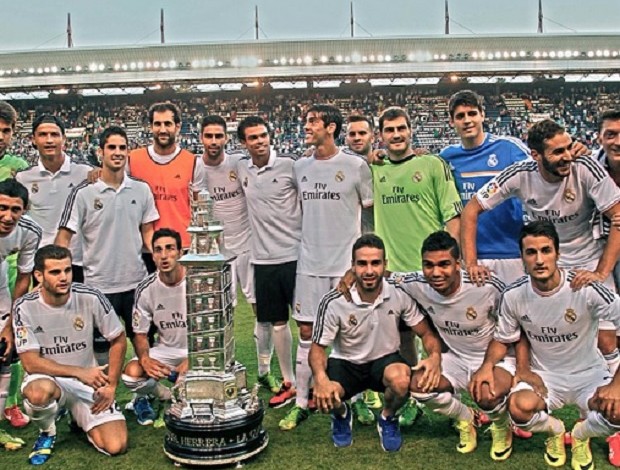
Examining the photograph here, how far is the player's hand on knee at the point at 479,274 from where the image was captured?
3600mm

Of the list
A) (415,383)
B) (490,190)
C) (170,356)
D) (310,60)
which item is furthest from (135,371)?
(310,60)

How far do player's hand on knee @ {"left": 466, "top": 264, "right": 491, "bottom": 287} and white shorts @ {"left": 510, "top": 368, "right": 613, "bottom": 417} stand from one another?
0.57m

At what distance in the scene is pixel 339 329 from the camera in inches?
144

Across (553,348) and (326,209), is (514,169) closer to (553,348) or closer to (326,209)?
(553,348)

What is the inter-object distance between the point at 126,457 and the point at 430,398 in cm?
164

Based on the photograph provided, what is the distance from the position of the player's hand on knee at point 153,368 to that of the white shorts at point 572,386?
1962mm

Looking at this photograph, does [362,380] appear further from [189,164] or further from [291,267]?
[189,164]

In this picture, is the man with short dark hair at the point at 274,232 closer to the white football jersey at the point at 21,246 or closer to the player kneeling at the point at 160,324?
the player kneeling at the point at 160,324

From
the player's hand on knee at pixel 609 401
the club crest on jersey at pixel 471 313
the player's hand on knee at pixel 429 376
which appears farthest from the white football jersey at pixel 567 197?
the player's hand on knee at pixel 429 376

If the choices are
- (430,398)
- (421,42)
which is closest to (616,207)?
(430,398)

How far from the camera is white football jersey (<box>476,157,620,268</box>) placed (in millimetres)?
3525

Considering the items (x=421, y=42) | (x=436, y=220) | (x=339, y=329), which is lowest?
(x=339, y=329)

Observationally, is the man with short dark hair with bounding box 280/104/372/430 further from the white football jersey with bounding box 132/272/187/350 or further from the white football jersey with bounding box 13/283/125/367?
the white football jersey with bounding box 13/283/125/367

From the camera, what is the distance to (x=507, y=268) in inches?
159
